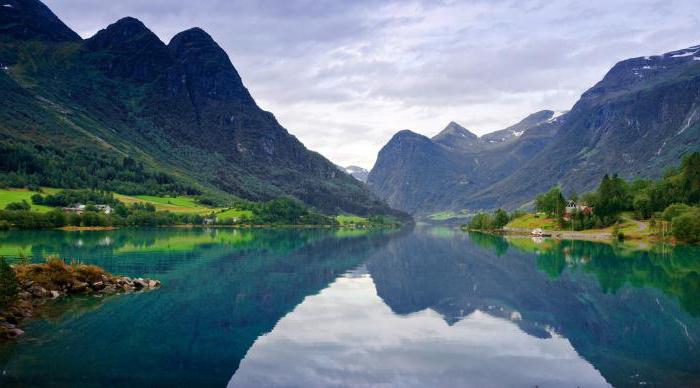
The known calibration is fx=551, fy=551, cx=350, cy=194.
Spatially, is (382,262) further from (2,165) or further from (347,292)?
(2,165)

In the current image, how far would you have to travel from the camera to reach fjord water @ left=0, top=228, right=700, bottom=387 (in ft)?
75.9

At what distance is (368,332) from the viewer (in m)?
32.4

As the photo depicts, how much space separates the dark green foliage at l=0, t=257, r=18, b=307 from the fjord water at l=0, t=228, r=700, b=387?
1907mm

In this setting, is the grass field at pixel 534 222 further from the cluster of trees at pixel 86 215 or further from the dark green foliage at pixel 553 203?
the cluster of trees at pixel 86 215

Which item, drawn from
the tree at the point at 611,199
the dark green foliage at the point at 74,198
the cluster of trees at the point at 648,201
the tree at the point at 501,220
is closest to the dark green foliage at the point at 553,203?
the cluster of trees at the point at 648,201

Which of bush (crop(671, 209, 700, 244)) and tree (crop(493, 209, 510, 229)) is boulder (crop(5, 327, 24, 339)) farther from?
tree (crop(493, 209, 510, 229))

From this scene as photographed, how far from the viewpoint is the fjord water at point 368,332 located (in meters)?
23.1

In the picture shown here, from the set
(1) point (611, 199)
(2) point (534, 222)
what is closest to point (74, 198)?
(2) point (534, 222)

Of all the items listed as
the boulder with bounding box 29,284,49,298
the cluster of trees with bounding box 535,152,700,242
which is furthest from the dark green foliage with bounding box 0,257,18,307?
the cluster of trees with bounding box 535,152,700,242

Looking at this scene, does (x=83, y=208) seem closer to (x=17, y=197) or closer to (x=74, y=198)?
(x=74, y=198)

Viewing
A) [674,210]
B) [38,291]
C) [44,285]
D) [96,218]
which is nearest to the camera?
[38,291]

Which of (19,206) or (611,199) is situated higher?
(19,206)

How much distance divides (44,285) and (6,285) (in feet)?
29.0

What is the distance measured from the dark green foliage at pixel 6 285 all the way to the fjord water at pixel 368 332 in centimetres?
191
